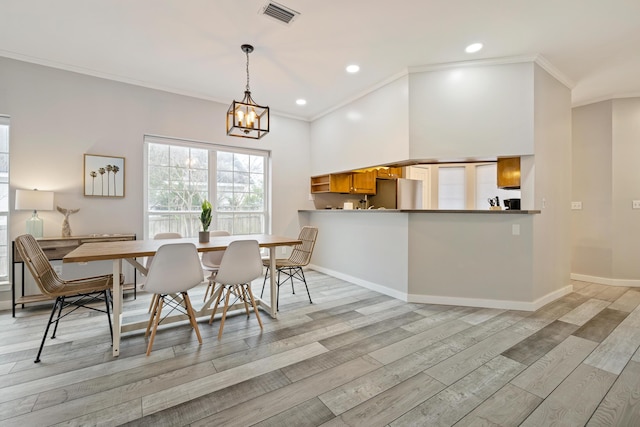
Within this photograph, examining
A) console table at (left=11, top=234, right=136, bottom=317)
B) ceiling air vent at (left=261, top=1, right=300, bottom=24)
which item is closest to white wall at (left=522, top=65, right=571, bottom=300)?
ceiling air vent at (left=261, top=1, right=300, bottom=24)

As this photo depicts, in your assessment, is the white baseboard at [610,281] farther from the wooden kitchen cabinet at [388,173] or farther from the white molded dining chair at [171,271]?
the white molded dining chair at [171,271]

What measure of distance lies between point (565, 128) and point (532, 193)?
1.30m

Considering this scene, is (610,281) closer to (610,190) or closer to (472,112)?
(610,190)

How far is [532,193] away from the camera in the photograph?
3.30 meters

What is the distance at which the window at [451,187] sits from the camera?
5688 millimetres

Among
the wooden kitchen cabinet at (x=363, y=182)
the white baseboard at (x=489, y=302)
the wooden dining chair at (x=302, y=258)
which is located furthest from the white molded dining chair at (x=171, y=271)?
the wooden kitchen cabinet at (x=363, y=182)

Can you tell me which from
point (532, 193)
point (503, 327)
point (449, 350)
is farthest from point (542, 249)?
point (449, 350)

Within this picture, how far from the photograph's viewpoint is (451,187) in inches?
227

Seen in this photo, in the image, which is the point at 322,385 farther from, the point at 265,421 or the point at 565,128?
the point at 565,128

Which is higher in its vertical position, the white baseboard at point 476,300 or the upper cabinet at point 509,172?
the upper cabinet at point 509,172

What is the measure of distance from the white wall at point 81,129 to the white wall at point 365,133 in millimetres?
1779

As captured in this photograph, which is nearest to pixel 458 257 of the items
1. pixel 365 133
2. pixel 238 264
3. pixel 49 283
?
pixel 365 133

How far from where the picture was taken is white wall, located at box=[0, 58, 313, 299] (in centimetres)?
336

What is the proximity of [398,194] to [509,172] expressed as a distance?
1.99 m
